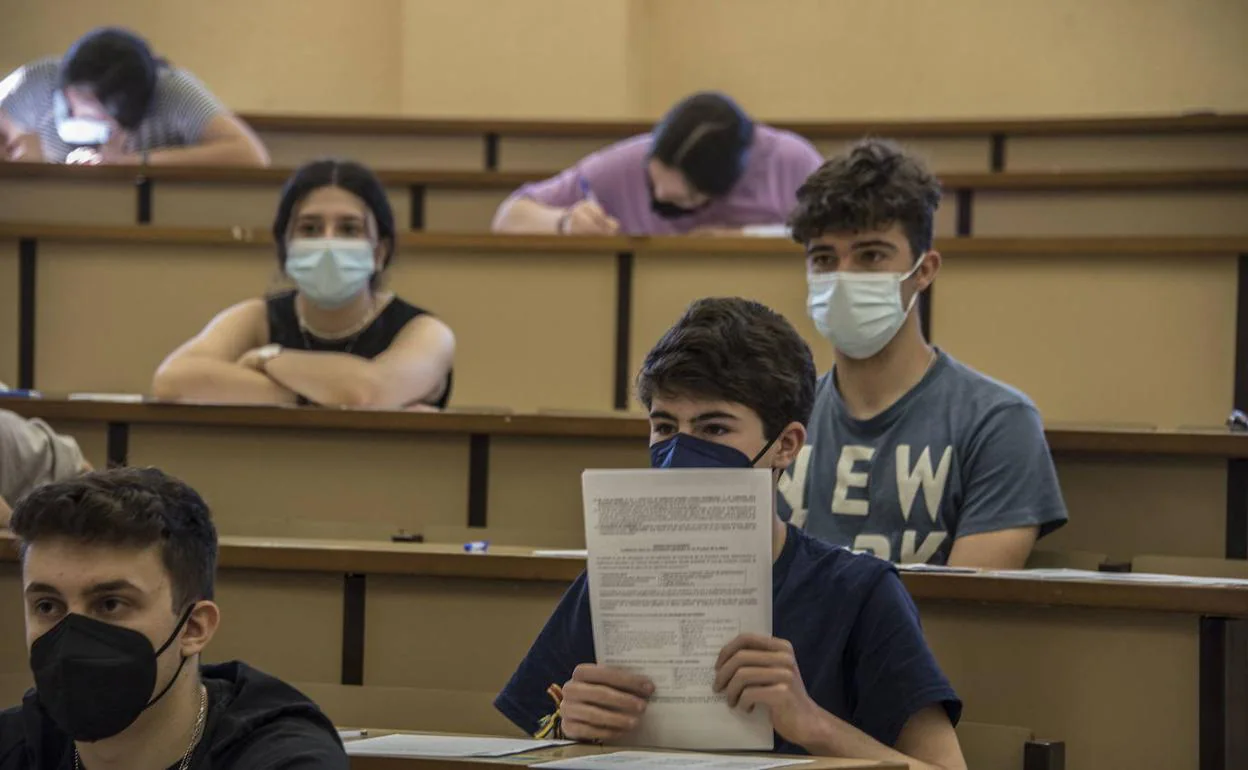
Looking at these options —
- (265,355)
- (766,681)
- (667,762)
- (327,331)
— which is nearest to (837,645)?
(766,681)

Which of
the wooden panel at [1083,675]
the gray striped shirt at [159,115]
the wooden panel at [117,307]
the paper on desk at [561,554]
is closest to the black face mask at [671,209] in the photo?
the wooden panel at [117,307]

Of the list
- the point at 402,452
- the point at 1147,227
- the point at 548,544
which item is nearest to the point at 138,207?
the point at 402,452

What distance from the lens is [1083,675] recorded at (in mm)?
1999

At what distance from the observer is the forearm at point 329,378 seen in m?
3.18

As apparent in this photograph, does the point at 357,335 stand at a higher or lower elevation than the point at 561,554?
higher

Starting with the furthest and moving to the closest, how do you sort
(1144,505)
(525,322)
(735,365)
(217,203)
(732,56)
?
(732,56) < (217,203) < (525,322) < (1144,505) < (735,365)

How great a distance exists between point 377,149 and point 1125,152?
96.0 inches

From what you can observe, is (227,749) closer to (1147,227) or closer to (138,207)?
(138,207)

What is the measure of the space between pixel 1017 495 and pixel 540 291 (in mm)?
1655

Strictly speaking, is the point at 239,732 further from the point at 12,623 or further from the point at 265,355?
the point at 265,355

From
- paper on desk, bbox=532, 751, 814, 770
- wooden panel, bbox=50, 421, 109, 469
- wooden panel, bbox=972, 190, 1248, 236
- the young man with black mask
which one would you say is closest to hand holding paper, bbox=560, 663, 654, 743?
paper on desk, bbox=532, 751, 814, 770

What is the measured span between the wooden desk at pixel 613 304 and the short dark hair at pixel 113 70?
0.96 metres

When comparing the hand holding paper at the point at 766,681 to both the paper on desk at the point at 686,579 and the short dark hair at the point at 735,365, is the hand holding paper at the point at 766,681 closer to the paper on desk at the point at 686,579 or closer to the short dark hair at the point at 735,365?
the paper on desk at the point at 686,579

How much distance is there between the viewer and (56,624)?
1559 mm
